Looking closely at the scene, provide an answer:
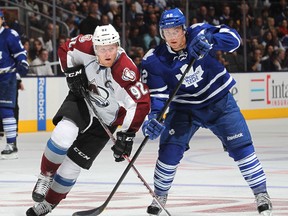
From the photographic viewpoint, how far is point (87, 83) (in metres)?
5.85

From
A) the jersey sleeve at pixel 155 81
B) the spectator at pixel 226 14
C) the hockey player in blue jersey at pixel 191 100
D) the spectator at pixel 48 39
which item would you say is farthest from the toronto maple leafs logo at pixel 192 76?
the spectator at pixel 226 14

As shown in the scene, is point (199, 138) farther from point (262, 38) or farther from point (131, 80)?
point (131, 80)

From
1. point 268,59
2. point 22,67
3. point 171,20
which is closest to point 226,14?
point 268,59

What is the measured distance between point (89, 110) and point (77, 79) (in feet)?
0.71

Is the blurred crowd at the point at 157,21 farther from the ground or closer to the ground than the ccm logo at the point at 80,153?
closer to the ground

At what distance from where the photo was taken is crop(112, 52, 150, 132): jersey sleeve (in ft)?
18.4

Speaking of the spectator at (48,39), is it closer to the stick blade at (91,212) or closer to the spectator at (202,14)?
the spectator at (202,14)

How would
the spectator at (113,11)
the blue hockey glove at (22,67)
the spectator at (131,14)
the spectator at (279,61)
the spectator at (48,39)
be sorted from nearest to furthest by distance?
the blue hockey glove at (22,67) → the spectator at (48,39) → the spectator at (113,11) → the spectator at (131,14) → the spectator at (279,61)

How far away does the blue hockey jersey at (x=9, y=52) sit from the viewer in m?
10.3

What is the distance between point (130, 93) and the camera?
221 inches

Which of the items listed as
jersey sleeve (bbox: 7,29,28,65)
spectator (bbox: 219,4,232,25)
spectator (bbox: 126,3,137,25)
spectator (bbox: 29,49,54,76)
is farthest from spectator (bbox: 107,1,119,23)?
jersey sleeve (bbox: 7,29,28,65)

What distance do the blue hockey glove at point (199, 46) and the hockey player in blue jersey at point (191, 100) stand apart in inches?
2.6

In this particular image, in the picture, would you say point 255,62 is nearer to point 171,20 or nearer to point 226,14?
point 226,14

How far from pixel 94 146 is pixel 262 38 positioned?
11.8m
